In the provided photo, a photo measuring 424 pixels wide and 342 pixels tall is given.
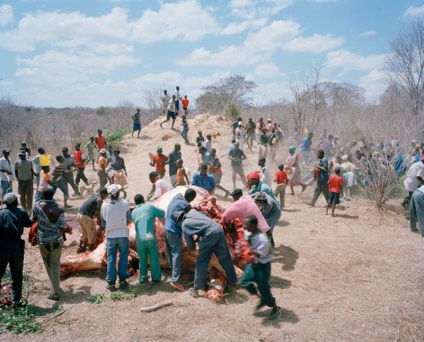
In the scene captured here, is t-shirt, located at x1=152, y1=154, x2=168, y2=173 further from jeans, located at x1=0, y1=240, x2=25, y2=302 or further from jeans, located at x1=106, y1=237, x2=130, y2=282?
jeans, located at x1=0, y1=240, x2=25, y2=302

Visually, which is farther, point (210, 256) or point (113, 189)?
point (113, 189)

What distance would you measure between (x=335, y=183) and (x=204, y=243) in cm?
514

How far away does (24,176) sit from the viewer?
352 inches

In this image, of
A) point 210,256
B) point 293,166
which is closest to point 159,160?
point 293,166

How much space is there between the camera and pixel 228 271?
5.24 meters

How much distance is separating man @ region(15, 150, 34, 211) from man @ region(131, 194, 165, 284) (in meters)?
4.76

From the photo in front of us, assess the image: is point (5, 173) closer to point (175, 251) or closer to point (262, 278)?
point (175, 251)

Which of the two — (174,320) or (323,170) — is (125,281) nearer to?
(174,320)

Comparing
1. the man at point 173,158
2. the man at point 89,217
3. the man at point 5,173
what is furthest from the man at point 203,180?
the man at point 5,173

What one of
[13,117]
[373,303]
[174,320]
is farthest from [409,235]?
[13,117]

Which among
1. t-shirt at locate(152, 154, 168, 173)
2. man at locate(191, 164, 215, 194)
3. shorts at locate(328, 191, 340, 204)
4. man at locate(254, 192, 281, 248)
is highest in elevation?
t-shirt at locate(152, 154, 168, 173)

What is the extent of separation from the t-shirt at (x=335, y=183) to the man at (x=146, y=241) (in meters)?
5.15

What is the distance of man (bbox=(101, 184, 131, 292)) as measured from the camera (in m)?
5.44

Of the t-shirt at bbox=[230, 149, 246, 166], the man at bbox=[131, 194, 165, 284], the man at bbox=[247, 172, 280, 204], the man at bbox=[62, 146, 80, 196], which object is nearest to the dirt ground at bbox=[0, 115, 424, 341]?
the man at bbox=[131, 194, 165, 284]
